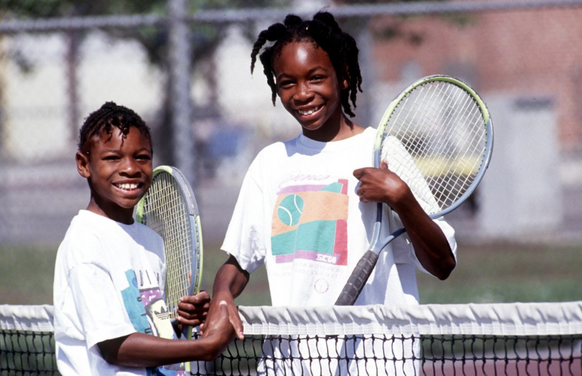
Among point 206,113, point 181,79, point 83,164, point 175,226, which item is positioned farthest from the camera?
point 206,113

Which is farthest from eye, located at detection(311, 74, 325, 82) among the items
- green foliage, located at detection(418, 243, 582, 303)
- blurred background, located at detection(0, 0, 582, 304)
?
green foliage, located at detection(418, 243, 582, 303)

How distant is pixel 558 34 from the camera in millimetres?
19281

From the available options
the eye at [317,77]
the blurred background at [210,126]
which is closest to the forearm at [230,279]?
the eye at [317,77]

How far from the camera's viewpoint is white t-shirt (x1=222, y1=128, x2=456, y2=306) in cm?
271

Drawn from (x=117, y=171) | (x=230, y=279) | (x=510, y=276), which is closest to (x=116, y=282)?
(x=117, y=171)

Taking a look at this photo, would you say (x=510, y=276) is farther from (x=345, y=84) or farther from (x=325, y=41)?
(x=325, y=41)

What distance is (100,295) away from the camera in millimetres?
2426

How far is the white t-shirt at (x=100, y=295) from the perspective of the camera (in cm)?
242

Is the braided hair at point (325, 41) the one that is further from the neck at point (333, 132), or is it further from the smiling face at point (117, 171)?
the smiling face at point (117, 171)

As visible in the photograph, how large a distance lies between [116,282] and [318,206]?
0.67m

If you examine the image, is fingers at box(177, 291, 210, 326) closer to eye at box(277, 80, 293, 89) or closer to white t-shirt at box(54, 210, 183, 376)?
white t-shirt at box(54, 210, 183, 376)

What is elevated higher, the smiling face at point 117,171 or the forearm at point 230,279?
the smiling face at point 117,171

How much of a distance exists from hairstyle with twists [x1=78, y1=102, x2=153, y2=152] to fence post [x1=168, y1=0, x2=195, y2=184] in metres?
2.74

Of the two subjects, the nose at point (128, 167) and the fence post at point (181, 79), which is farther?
the fence post at point (181, 79)
